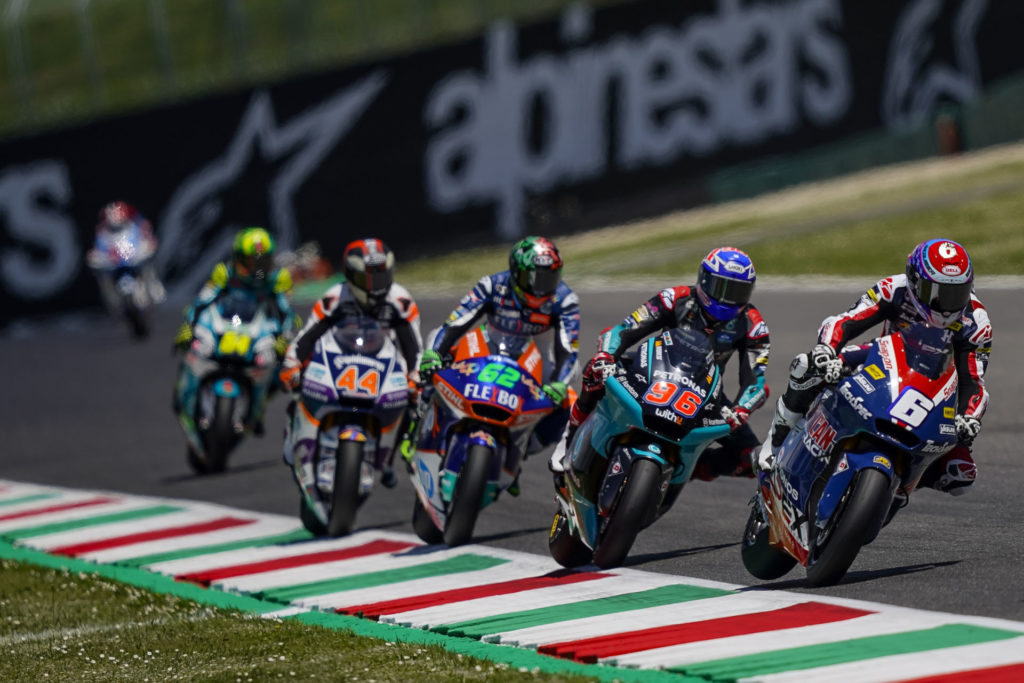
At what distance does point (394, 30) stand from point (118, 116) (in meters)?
5.27

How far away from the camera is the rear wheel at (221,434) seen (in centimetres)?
1636

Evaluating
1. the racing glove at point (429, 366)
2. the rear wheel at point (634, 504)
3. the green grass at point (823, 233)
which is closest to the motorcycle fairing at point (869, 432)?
the rear wheel at point (634, 504)

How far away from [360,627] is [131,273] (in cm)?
1770

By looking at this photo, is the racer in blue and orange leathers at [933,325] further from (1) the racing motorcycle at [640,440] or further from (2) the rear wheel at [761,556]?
(1) the racing motorcycle at [640,440]

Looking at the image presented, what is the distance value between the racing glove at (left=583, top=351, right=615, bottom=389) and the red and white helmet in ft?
6.46

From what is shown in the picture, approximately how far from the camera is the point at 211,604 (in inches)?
416

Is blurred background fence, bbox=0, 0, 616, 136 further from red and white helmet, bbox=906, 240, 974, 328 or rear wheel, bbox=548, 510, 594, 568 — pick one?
red and white helmet, bbox=906, 240, 974, 328

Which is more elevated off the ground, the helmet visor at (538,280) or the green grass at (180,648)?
the helmet visor at (538,280)

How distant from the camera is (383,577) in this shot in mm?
11148

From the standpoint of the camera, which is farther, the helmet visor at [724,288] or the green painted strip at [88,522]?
the green painted strip at [88,522]

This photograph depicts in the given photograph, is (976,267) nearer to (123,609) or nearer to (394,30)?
(394,30)

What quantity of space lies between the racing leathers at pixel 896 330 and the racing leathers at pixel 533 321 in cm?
241

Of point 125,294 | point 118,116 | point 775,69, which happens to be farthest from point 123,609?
point 775,69

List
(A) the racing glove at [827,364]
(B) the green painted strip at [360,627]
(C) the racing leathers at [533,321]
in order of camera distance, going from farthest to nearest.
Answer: (C) the racing leathers at [533,321], (A) the racing glove at [827,364], (B) the green painted strip at [360,627]
